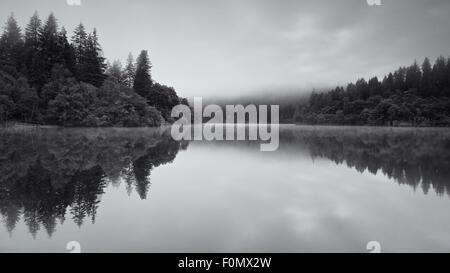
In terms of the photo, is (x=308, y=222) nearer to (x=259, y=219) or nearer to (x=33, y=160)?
(x=259, y=219)

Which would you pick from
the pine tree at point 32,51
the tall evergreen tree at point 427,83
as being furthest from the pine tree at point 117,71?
the tall evergreen tree at point 427,83

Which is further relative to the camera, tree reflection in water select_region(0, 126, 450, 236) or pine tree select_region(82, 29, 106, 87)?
pine tree select_region(82, 29, 106, 87)

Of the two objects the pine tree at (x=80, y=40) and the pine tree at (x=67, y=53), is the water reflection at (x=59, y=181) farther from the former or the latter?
the pine tree at (x=80, y=40)

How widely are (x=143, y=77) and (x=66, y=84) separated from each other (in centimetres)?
2403

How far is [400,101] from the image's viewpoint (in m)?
94.1

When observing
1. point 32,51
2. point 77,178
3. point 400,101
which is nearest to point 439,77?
point 400,101

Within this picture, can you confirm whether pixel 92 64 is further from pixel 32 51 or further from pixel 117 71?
pixel 117 71

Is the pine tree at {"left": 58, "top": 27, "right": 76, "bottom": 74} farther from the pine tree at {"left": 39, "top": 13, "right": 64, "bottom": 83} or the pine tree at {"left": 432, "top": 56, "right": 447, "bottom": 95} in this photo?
the pine tree at {"left": 432, "top": 56, "right": 447, "bottom": 95}

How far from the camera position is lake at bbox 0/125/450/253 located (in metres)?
5.94

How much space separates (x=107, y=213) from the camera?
7637mm

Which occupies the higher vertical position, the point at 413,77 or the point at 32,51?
the point at 413,77

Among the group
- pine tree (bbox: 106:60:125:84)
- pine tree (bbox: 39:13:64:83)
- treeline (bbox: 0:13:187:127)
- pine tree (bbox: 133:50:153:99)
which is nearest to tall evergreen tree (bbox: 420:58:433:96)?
treeline (bbox: 0:13:187:127)
